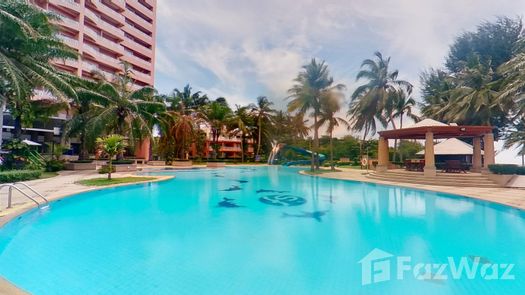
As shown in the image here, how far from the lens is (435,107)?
83.1ft

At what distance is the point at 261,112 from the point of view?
38.3 metres

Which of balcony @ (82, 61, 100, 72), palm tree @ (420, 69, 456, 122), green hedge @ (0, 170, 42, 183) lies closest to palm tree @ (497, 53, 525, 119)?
palm tree @ (420, 69, 456, 122)

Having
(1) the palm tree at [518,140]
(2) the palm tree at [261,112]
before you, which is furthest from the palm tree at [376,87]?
(2) the palm tree at [261,112]

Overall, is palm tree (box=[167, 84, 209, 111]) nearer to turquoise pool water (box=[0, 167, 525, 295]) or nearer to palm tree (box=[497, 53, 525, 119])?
turquoise pool water (box=[0, 167, 525, 295])

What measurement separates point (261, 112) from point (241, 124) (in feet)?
17.0

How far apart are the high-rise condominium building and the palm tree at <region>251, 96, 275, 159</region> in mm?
17935

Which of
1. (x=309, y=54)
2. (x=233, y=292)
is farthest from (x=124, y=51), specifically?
(x=233, y=292)

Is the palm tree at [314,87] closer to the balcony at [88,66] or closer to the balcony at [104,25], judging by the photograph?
the balcony at [88,66]

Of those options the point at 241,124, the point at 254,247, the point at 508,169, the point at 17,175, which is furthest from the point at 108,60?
the point at 508,169

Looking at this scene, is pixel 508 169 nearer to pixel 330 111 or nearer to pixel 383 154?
pixel 383 154

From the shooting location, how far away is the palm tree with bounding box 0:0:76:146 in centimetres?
1032

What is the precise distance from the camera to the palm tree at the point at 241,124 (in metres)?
35.2

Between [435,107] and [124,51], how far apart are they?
41.1 metres

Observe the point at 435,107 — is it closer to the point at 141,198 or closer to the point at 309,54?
the point at 309,54
